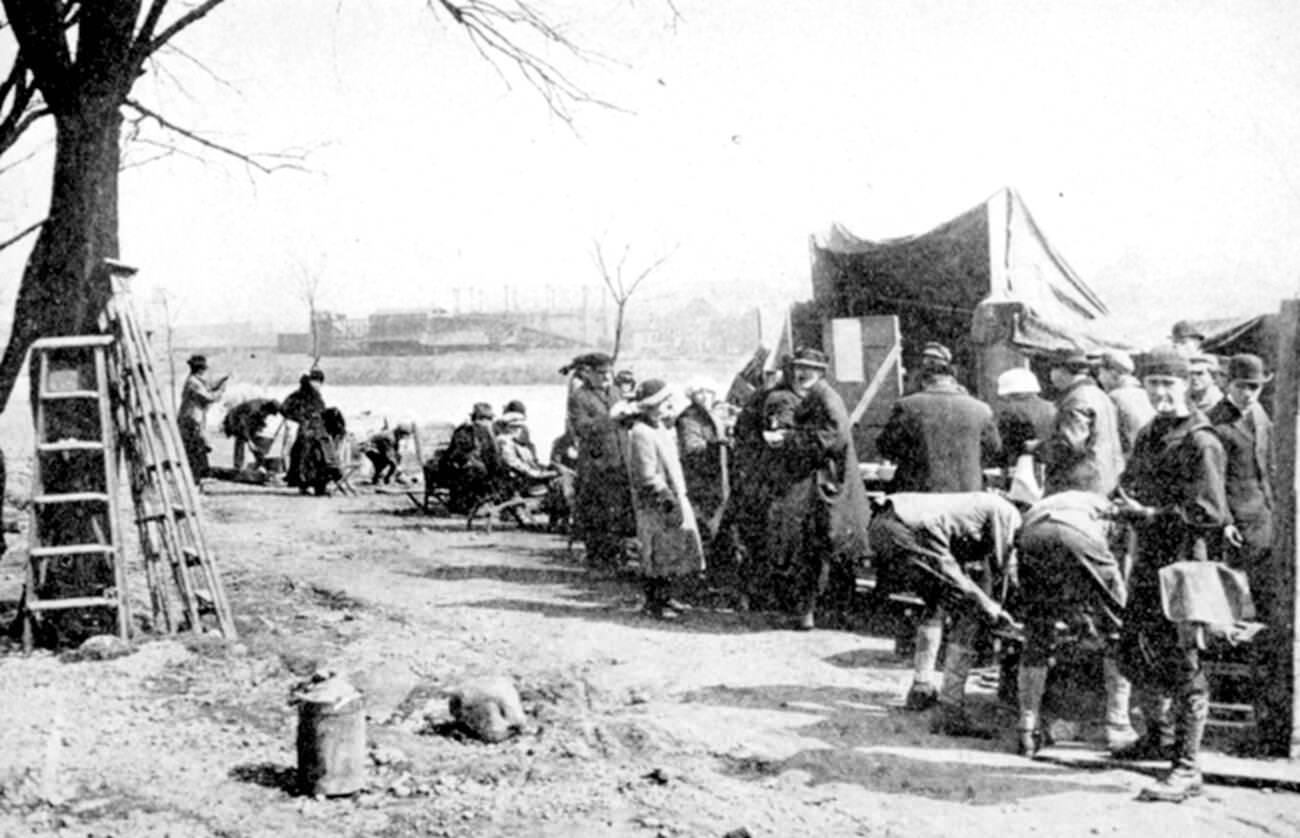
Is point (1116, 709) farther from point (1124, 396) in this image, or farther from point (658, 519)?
point (658, 519)

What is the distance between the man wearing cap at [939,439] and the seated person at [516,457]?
20.7 feet

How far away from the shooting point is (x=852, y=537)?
8.11 meters

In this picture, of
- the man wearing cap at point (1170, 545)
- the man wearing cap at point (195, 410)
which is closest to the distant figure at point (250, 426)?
the man wearing cap at point (195, 410)

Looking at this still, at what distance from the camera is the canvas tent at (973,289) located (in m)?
11.1

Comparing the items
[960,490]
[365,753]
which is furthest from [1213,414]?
[365,753]

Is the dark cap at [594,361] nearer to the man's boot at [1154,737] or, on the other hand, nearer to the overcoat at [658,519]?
the overcoat at [658,519]

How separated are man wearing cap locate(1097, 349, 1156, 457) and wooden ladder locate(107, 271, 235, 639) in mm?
6477

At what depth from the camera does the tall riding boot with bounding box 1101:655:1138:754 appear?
538cm

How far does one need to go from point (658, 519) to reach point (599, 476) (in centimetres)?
222

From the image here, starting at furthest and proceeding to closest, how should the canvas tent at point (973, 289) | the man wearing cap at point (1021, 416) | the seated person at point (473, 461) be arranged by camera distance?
the seated person at point (473, 461)
the canvas tent at point (973, 289)
the man wearing cap at point (1021, 416)

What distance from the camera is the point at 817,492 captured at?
8039 millimetres

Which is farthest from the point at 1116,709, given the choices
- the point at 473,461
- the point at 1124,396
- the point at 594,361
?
the point at 473,461

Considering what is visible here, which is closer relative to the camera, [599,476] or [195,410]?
[599,476]

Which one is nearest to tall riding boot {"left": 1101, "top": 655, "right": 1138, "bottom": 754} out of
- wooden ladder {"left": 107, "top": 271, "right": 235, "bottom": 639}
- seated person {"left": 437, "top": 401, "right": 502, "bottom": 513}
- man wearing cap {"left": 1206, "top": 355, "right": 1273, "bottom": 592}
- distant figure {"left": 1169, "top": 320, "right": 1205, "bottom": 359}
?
man wearing cap {"left": 1206, "top": 355, "right": 1273, "bottom": 592}
